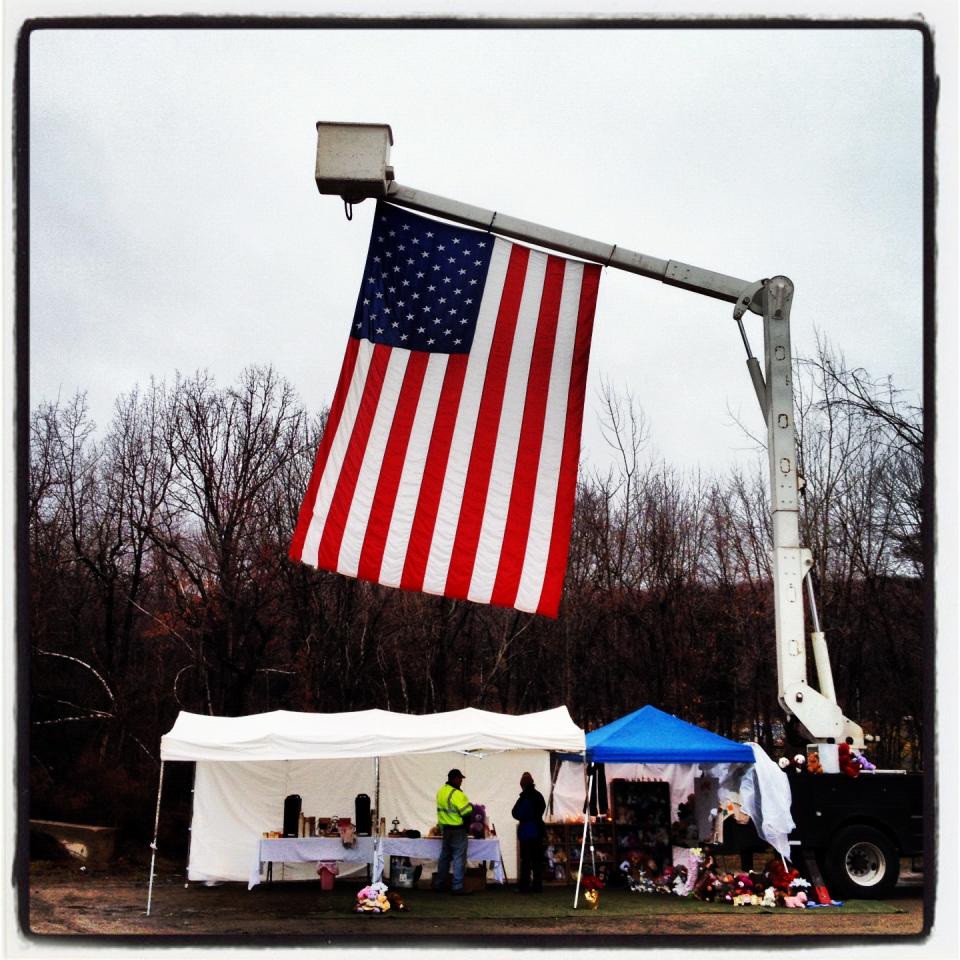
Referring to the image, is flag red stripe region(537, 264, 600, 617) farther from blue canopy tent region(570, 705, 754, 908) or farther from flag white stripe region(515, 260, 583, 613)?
blue canopy tent region(570, 705, 754, 908)

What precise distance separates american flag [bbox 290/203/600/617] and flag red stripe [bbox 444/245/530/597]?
0.5 inches

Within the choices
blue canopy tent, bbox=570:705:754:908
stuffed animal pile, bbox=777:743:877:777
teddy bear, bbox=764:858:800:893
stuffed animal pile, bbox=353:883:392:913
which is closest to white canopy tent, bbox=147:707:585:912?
blue canopy tent, bbox=570:705:754:908

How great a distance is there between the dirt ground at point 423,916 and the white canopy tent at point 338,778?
Result: 104 centimetres

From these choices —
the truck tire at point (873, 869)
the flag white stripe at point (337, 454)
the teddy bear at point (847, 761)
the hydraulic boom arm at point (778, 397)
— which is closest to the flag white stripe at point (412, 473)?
the flag white stripe at point (337, 454)

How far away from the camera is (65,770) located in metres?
26.1

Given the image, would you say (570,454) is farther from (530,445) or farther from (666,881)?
(666,881)

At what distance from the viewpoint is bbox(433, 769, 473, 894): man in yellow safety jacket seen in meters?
15.0

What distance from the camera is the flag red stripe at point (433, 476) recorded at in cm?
1127

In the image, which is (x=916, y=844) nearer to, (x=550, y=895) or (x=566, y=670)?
(x=550, y=895)

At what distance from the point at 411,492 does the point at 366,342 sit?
1788mm

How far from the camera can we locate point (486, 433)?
460 inches

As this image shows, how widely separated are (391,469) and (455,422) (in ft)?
2.78

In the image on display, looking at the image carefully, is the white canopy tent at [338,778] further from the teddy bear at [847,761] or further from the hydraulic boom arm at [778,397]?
the teddy bear at [847,761]

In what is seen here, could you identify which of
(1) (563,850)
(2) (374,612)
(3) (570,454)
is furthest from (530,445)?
(2) (374,612)
